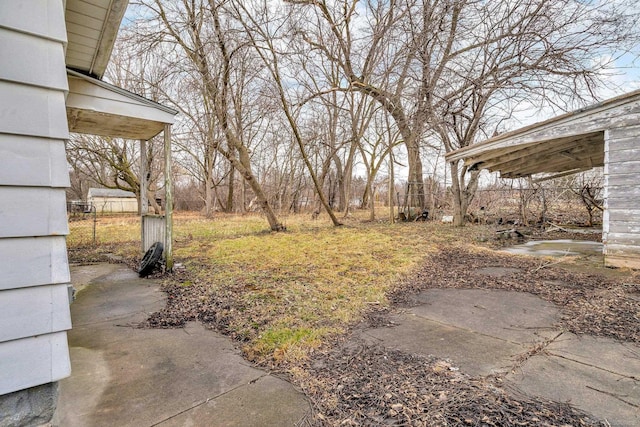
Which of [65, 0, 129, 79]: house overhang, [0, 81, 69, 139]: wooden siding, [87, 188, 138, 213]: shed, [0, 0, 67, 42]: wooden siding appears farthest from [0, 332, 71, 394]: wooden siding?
[87, 188, 138, 213]: shed

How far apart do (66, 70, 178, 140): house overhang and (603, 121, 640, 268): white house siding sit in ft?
21.0

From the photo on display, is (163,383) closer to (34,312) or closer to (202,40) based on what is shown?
(34,312)

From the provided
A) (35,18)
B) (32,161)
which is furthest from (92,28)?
(32,161)

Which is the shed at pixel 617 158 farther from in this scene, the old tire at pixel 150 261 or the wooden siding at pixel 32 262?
the old tire at pixel 150 261

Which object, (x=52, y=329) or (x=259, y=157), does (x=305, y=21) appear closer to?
(x=52, y=329)

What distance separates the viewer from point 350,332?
99.3 inches

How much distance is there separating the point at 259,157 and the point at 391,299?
58.3ft

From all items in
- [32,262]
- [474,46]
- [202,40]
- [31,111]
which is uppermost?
[474,46]

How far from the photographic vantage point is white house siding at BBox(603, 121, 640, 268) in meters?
4.37

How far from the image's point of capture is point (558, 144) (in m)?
6.19

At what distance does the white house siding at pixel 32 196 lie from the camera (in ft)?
4.10

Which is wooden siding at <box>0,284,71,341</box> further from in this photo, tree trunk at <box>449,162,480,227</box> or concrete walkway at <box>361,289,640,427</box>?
tree trunk at <box>449,162,480,227</box>

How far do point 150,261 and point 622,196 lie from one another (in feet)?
22.3

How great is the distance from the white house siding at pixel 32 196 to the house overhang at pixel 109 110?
2.66m
